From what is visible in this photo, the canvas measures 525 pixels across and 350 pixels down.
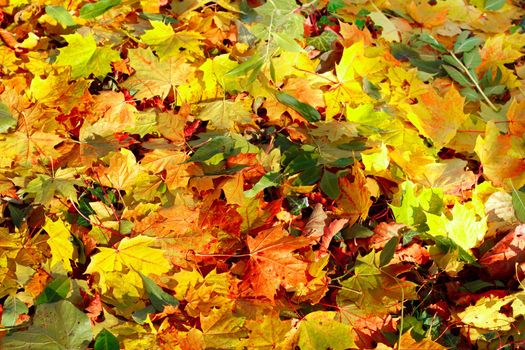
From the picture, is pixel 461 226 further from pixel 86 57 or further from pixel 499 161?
pixel 86 57

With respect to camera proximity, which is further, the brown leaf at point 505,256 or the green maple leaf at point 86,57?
the green maple leaf at point 86,57

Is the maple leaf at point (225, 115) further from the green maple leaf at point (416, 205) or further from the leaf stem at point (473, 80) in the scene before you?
the leaf stem at point (473, 80)

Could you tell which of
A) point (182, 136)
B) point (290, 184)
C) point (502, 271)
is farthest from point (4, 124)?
point (502, 271)

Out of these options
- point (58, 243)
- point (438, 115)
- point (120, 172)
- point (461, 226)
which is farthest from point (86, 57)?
point (461, 226)

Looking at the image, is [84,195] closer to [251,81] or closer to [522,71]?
[251,81]

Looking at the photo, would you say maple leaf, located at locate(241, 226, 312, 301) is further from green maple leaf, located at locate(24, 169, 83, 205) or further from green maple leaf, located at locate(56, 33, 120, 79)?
green maple leaf, located at locate(56, 33, 120, 79)

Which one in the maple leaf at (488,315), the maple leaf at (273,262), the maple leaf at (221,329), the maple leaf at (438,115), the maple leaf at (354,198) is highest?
the maple leaf at (438,115)

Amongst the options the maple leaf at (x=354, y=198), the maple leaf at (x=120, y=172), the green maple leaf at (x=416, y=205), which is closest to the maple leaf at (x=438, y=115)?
the green maple leaf at (x=416, y=205)

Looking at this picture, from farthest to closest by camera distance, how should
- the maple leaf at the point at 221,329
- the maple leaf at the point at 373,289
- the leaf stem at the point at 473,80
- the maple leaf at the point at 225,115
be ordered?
the leaf stem at the point at 473,80, the maple leaf at the point at 225,115, the maple leaf at the point at 373,289, the maple leaf at the point at 221,329
